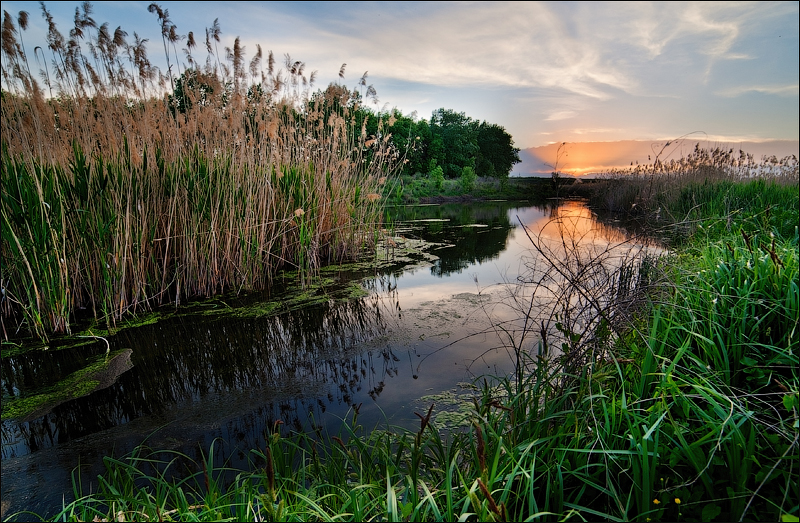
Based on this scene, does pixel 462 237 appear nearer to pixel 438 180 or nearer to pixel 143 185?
pixel 143 185

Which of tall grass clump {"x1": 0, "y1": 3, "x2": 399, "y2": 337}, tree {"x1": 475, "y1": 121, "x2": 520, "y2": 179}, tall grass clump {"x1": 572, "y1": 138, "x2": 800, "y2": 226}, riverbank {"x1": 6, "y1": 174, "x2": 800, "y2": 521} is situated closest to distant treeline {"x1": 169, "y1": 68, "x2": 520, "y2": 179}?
tree {"x1": 475, "y1": 121, "x2": 520, "y2": 179}

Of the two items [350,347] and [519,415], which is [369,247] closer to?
[350,347]

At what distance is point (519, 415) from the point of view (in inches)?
79.4

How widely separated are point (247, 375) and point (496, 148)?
162ft

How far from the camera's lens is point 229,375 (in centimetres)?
317

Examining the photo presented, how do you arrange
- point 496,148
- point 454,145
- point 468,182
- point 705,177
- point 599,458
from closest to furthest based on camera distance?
point 599,458, point 705,177, point 468,182, point 454,145, point 496,148

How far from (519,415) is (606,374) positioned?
482 millimetres

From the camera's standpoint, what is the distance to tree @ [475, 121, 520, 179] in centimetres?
4772

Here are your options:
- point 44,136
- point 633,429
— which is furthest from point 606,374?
point 44,136

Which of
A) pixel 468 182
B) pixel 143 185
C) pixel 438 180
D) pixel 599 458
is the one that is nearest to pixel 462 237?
pixel 143 185

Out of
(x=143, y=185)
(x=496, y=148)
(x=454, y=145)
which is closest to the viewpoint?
(x=143, y=185)

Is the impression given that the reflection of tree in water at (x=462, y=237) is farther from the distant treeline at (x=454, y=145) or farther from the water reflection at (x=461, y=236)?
the distant treeline at (x=454, y=145)

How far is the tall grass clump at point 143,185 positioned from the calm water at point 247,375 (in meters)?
0.62

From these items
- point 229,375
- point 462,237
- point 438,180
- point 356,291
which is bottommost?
point 229,375
